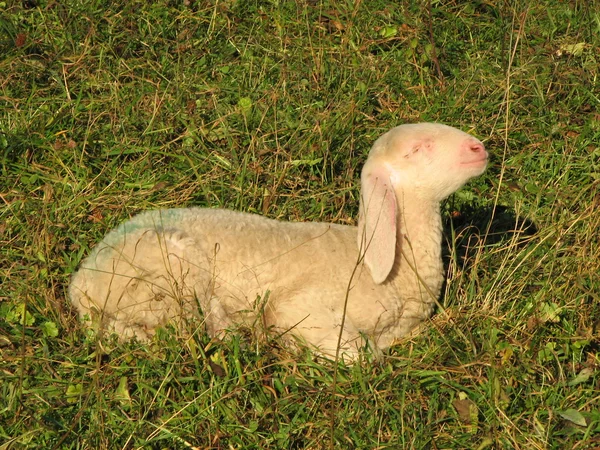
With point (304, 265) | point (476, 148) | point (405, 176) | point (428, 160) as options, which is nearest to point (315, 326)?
point (304, 265)

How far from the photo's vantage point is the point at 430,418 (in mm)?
3826

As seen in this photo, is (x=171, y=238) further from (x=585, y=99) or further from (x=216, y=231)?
(x=585, y=99)

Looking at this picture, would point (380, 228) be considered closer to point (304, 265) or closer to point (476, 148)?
point (304, 265)

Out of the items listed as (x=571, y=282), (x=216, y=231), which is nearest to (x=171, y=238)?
(x=216, y=231)

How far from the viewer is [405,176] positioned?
180 inches

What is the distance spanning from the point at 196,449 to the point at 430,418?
0.89 meters

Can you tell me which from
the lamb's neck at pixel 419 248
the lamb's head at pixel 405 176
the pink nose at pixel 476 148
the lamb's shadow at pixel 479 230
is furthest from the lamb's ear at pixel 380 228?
the lamb's shadow at pixel 479 230

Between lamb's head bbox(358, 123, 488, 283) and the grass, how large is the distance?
1.15 feet

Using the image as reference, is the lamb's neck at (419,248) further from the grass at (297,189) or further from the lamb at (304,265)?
the grass at (297,189)

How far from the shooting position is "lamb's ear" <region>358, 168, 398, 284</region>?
4.48 m

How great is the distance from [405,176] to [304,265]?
617mm

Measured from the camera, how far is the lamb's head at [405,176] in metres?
4.49

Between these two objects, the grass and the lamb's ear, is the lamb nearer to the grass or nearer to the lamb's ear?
the lamb's ear

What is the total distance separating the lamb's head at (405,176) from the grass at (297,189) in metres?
0.35
